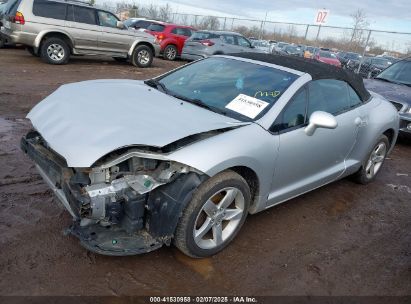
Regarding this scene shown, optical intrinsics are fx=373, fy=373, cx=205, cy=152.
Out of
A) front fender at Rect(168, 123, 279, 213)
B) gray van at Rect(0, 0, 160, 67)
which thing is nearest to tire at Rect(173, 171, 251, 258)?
front fender at Rect(168, 123, 279, 213)

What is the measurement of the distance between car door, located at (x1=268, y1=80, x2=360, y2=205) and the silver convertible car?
1 cm

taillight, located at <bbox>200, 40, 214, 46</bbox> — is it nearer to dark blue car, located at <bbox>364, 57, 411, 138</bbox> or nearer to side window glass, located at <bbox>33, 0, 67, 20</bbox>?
side window glass, located at <bbox>33, 0, 67, 20</bbox>

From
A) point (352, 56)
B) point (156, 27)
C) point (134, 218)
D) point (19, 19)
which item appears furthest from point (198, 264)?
point (352, 56)

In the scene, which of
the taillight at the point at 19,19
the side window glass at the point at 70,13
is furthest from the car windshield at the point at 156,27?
the taillight at the point at 19,19

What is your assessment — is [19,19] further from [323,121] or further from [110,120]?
[323,121]

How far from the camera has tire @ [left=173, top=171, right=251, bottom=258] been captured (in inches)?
110

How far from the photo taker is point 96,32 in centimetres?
1140

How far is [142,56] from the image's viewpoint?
42.7 ft

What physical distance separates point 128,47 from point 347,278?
11038 mm

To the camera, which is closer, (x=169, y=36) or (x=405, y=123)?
(x=405, y=123)

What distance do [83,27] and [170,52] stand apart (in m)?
5.77

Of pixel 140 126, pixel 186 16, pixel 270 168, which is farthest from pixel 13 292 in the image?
pixel 186 16

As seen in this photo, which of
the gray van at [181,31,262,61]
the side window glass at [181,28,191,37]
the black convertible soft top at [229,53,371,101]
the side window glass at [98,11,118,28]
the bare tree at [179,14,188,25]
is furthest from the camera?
the bare tree at [179,14,188,25]

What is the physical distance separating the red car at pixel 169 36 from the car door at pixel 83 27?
4791 millimetres
